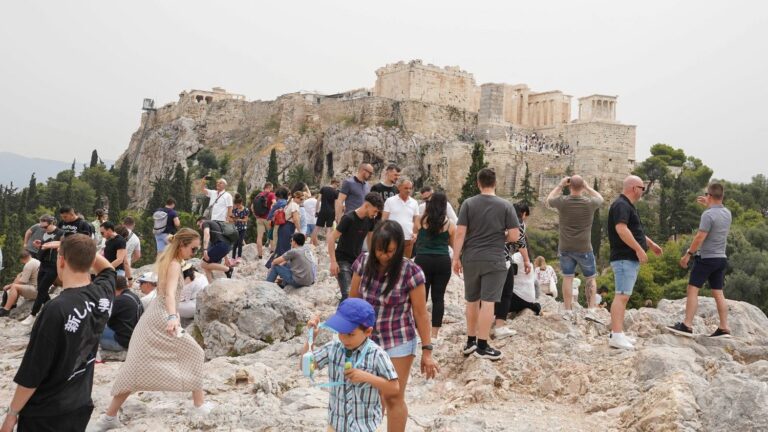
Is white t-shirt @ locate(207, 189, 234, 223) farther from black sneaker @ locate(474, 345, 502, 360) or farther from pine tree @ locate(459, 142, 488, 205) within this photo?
pine tree @ locate(459, 142, 488, 205)

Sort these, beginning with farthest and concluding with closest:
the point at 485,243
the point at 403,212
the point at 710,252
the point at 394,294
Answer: the point at 403,212 → the point at 710,252 → the point at 485,243 → the point at 394,294

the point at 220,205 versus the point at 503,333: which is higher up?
the point at 220,205

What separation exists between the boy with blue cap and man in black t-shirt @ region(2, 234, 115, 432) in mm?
1367

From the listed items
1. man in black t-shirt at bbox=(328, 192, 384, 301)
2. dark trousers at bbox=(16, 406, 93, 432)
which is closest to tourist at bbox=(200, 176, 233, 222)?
man in black t-shirt at bbox=(328, 192, 384, 301)

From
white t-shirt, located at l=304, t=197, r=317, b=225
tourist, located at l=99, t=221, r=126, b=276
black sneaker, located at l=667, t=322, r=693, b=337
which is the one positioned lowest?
black sneaker, located at l=667, t=322, r=693, b=337

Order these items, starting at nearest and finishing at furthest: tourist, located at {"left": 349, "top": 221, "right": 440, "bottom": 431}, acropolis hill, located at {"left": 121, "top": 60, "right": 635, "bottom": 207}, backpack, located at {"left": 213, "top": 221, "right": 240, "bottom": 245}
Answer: tourist, located at {"left": 349, "top": 221, "right": 440, "bottom": 431} < backpack, located at {"left": 213, "top": 221, "right": 240, "bottom": 245} < acropolis hill, located at {"left": 121, "top": 60, "right": 635, "bottom": 207}

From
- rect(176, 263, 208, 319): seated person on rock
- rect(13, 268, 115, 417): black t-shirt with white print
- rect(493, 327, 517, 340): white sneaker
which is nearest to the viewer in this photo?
rect(13, 268, 115, 417): black t-shirt with white print

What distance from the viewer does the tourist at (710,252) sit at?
718cm

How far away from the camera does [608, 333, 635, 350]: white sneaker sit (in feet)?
22.8

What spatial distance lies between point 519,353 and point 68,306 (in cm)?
467

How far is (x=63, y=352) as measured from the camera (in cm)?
371

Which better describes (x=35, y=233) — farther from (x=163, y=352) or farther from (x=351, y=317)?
(x=351, y=317)

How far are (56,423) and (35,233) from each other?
793 cm

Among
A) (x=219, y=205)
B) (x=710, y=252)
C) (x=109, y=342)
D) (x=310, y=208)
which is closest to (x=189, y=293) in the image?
(x=109, y=342)
